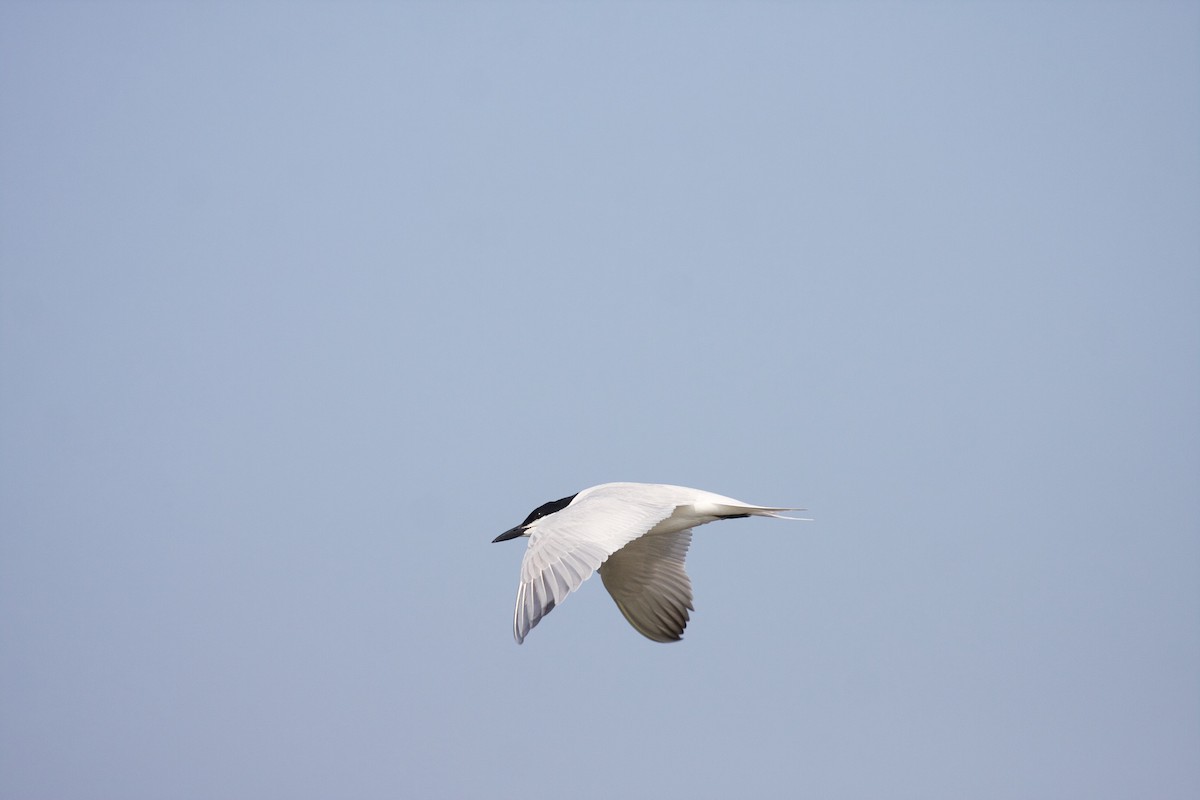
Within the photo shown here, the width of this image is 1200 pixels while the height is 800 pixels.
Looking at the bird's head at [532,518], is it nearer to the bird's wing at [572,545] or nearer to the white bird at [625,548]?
the white bird at [625,548]

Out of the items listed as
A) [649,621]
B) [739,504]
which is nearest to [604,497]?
[739,504]

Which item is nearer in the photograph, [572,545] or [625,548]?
[572,545]

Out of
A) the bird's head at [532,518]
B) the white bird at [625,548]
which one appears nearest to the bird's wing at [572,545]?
the white bird at [625,548]

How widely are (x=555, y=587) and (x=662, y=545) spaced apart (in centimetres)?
380

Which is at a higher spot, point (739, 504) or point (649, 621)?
point (739, 504)

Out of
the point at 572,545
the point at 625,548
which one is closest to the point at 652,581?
the point at 625,548

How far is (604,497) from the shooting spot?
9758 millimetres

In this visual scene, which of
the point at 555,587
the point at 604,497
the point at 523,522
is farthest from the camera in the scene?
the point at 523,522

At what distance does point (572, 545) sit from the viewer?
8.23 metres

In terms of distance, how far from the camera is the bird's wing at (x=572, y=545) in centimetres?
765

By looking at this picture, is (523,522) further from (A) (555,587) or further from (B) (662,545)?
(A) (555,587)

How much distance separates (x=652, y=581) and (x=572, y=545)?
3275 mm

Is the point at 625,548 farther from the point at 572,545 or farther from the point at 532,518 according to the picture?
the point at 572,545

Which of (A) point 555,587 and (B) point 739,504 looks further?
(B) point 739,504
